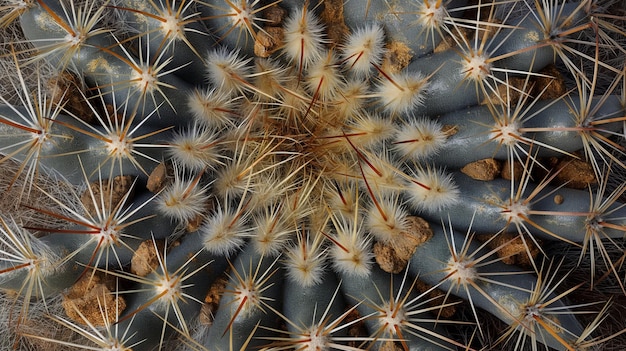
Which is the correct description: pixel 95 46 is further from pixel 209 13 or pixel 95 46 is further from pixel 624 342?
pixel 624 342

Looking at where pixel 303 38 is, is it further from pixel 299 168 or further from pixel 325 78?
pixel 299 168

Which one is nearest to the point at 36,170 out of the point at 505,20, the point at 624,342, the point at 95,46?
the point at 95,46

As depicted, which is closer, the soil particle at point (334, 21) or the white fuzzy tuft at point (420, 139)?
the white fuzzy tuft at point (420, 139)

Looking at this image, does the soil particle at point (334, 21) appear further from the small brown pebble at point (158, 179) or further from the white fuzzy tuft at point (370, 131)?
the small brown pebble at point (158, 179)

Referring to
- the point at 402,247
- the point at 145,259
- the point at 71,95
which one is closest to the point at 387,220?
the point at 402,247

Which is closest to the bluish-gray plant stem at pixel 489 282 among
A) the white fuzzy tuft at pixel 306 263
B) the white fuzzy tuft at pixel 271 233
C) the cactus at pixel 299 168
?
the cactus at pixel 299 168

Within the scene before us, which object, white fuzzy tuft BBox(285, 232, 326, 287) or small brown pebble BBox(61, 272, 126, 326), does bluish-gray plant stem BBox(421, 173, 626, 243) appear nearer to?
white fuzzy tuft BBox(285, 232, 326, 287)
